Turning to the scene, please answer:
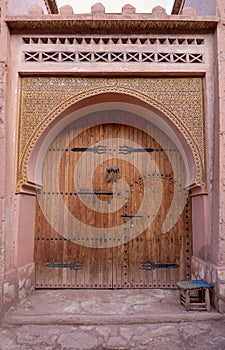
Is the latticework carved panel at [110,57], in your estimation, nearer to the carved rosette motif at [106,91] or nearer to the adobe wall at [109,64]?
the adobe wall at [109,64]

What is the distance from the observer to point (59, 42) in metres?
3.93

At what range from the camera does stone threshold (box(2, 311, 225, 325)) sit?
3084mm

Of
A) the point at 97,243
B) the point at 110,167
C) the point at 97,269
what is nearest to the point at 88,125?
the point at 110,167

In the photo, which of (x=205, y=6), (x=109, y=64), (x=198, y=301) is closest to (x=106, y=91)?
(x=109, y=64)

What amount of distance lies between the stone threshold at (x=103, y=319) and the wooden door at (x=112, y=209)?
104 centimetres

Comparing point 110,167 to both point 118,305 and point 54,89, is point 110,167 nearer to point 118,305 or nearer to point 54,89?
point 54,89

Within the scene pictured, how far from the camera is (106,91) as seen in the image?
12.8 feet

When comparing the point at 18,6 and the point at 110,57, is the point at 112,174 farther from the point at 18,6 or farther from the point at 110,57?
the point at 18,6

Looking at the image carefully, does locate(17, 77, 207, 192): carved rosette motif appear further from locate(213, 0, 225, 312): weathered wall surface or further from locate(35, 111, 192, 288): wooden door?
locate(35, 111, 192, 288): wooden door

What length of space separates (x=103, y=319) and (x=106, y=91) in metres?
2.70

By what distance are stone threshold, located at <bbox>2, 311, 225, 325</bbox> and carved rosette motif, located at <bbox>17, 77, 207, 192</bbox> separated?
1625mm

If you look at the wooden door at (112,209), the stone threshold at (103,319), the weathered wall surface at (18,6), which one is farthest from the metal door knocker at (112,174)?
the weathered wall surface at (18,6)

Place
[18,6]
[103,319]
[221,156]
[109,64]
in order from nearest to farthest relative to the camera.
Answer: [103,319] → [221,156] → [109,64] → [18,6]

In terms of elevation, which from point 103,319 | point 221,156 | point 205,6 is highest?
point 205,6
